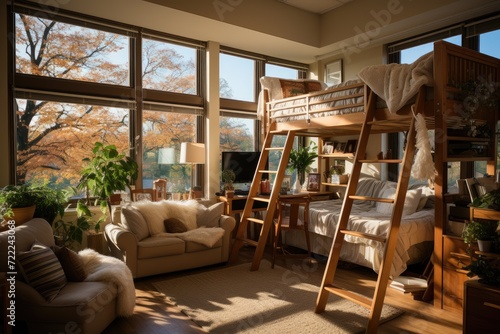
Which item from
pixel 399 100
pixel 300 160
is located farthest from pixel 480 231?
pixel 300 160

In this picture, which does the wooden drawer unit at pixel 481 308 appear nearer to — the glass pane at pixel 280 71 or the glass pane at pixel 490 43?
the glass pane at pixel 490 43

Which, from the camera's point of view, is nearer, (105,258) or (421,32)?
(105,258)

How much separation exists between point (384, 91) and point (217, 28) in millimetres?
2741

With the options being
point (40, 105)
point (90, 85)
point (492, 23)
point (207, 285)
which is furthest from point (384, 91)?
point (40, 105)

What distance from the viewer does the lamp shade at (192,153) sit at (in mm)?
4949

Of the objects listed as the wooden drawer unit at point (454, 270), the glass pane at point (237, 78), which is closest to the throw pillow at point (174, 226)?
the glass pane at point (237, 78)

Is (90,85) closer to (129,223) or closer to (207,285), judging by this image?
(129,223)

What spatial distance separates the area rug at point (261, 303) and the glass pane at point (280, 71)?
357 centimetres

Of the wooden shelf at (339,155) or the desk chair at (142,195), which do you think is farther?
the wooden shelf at (339,155)

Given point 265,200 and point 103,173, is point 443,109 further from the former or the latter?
point 103,173

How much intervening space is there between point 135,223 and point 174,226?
0.50m

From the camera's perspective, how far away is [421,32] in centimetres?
519

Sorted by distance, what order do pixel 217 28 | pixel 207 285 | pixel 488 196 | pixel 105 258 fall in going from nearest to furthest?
pixel 488 196 → pixel 105 258 → pixel 207 285 → pixel 217 28

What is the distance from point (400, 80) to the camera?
3.23 meters
